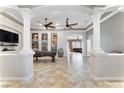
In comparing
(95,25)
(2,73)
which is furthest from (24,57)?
(95,25)

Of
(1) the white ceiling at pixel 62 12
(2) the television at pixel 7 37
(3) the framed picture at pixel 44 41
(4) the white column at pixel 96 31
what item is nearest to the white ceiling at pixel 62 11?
(1) the white ceiling at pixel 62 12

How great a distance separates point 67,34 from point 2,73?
1020 cm

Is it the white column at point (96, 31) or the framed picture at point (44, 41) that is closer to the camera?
the white column at point (96, 31)

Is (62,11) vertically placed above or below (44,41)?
above

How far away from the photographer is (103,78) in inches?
190

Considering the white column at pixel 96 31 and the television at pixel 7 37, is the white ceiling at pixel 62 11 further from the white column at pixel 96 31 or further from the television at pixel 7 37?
the television at pixel 7 37

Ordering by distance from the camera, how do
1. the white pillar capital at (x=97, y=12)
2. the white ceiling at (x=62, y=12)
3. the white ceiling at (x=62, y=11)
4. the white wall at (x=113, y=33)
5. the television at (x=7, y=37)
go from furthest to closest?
the white wall at (x=113, y=33), the television at (x=7, y=37), the white ceiling at (x=62, y=12), the white ceiling at (x=62, y=11), the white pillar capital at (x=97, y=12)

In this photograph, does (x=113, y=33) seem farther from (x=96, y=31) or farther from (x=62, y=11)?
(x=96, y=31)

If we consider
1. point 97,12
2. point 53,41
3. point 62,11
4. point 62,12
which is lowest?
point 53,41

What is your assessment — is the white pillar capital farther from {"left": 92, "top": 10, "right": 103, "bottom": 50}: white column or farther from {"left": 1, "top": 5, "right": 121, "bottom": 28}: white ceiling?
{"left": 1, "top": 5, "right": 121, "bottom": 28}: white ceiling

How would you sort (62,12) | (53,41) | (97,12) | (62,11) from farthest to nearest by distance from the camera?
(53,41), (62,12), (62,11), (97,12)

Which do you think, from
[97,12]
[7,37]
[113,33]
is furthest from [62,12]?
[113,33]

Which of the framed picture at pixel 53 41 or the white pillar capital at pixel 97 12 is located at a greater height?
the white pillar capital at pixel 97 12

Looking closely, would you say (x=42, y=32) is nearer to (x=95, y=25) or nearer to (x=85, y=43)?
(x=85, y=43)
